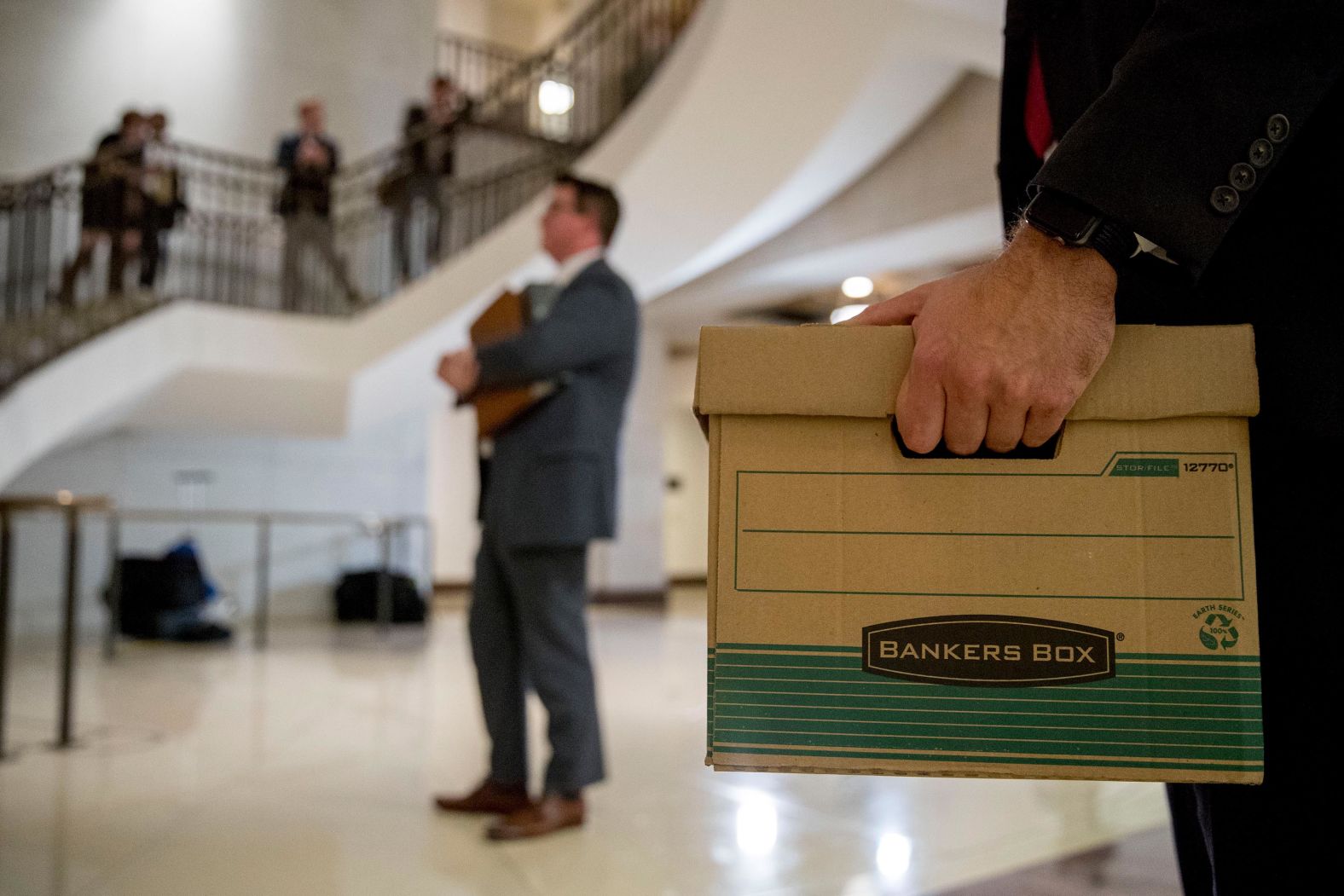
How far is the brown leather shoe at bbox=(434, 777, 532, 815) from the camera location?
2078 mm

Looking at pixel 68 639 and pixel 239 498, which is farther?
pixel 239 498

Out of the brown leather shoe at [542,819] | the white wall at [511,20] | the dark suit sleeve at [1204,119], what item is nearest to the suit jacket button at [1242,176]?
the dark suit sleeve at [1204,119]

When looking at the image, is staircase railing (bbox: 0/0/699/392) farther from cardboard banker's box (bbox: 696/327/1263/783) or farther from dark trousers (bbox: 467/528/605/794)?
cardboard banker's box (bbox: 696/327/1263/783)

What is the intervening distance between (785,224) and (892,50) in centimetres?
244

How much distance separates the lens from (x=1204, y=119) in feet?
2.08

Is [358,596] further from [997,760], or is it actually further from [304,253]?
[997,760]

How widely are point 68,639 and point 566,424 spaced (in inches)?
69.0

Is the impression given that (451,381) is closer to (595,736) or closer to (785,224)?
(595,736)

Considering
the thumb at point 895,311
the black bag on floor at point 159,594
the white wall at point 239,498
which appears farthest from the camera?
the white wall at point 239,498

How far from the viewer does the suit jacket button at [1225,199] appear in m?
0.63

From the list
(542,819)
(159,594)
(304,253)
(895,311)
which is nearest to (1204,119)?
(895,311)

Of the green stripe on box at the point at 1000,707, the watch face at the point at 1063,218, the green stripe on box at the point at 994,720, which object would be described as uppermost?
the watch face at the point at 1063,218

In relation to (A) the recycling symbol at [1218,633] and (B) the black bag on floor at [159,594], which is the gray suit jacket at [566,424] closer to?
(A) the recycling symbol at [1218,633]

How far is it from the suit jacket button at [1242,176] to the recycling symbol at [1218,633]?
0.27 meters
